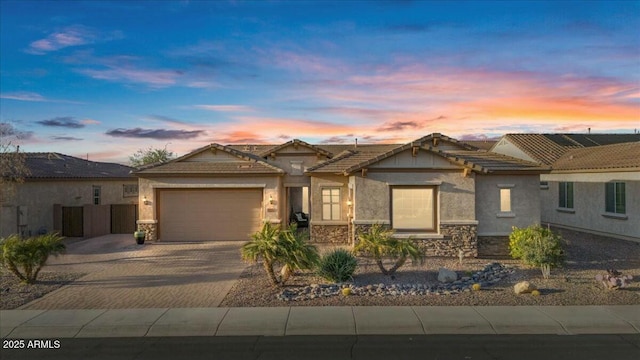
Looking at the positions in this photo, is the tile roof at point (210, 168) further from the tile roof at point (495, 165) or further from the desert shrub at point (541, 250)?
the desert shrub at point (541, 250)

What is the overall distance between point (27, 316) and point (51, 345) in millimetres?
2026

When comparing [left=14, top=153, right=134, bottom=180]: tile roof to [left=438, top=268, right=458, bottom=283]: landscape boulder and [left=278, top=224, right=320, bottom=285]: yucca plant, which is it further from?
[left=438, top=268, right=458, bottom=283]: landscape boulder

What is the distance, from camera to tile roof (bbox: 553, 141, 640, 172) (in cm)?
1764

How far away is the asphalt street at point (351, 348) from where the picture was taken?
740 cm

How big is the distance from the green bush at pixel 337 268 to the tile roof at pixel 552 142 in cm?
1608

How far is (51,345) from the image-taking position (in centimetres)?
805

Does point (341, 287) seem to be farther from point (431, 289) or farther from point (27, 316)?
point (27, 316)

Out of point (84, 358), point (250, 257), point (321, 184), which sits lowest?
point (84, 358)

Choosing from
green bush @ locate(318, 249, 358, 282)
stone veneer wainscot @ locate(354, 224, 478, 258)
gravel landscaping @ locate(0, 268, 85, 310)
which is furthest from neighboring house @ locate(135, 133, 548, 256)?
gravel landscaping @ locate(0, 268, 85, 310)

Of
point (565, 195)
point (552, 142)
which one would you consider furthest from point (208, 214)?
point (552, 142)

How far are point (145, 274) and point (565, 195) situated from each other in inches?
803

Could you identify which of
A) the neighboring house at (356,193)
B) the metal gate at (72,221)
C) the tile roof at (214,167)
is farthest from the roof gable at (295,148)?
the metal gate at (72,221)

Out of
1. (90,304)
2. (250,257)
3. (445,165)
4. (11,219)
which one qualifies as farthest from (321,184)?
(11,219)

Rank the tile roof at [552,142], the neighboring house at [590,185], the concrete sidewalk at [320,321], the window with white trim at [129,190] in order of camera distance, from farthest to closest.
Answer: the window with white trim at [129,190] → the tile roof at [552,142] → the neighboring house at [590,185] → the concrete sidewalk at [320,321]
